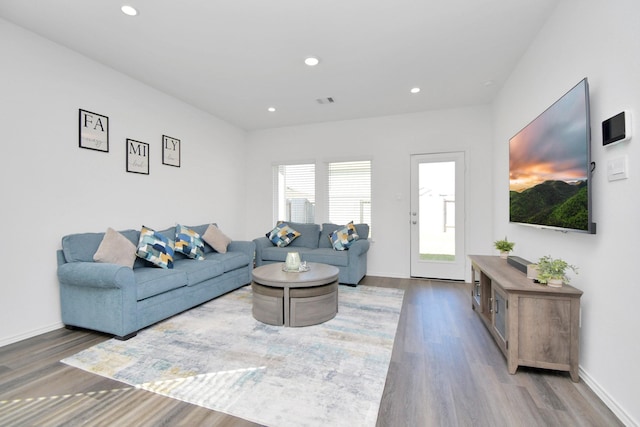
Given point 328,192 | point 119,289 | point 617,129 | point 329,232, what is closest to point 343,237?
point 329,232

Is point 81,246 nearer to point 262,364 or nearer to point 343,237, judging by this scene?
point 262,364

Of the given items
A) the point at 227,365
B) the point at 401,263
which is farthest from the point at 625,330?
the point at 401,263

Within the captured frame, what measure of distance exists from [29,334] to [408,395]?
3271mm

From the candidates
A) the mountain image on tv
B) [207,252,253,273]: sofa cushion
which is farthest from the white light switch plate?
[207,252,253,273]: sofa cushion

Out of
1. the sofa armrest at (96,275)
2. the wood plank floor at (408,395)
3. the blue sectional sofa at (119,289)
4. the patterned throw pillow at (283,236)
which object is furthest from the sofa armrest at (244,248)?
the wood plank floor at (408,395)

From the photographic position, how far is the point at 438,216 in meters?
4.73

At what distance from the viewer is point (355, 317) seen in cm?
311

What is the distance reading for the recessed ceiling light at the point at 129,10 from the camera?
2328 millimetres

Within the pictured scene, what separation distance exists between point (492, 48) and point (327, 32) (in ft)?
5.48

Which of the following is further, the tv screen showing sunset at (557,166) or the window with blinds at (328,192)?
the window with blinds at (328,192)

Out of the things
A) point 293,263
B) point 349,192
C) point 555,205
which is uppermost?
point 349,192

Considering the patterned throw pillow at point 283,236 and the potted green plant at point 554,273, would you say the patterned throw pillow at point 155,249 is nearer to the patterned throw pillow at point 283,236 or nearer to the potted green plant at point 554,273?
the patterned throw pillow at point 283,236

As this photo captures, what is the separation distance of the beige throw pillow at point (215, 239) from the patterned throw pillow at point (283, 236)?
851 mm

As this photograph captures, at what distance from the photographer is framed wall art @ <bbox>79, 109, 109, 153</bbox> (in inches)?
121
